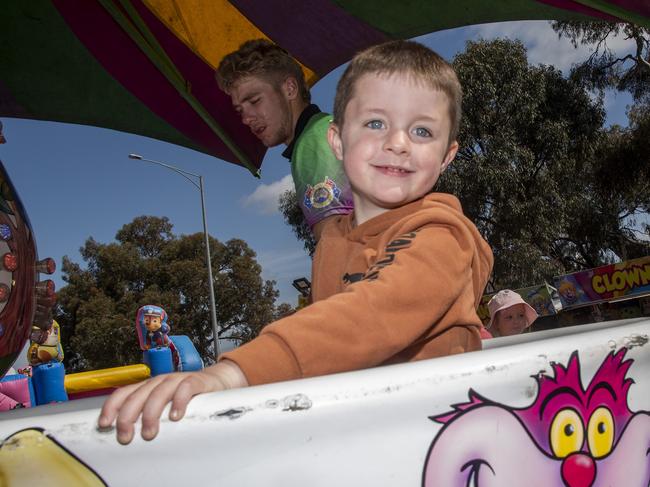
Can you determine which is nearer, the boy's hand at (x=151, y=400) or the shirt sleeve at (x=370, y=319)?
the boy's hand at (x=151, y=400)

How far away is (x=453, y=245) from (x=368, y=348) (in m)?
0.28

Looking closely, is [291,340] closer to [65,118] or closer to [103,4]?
[103,4]

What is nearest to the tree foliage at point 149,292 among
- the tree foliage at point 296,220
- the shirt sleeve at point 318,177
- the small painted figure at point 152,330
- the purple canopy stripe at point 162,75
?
the tree foliage at point 296,220

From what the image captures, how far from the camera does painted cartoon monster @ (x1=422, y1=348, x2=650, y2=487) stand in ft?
2.01

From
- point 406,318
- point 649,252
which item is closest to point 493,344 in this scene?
point 406,318

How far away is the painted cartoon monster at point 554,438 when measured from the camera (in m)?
0.61

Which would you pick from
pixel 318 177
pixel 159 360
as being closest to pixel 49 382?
pixel 159 360

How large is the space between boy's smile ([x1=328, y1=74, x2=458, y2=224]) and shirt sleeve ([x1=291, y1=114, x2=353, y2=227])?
391mm

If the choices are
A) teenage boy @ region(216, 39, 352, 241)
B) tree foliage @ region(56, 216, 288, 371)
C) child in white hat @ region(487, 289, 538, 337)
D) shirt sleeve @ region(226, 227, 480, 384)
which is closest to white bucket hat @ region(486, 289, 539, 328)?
child in white hat @ region(487, 289, 538, 337)

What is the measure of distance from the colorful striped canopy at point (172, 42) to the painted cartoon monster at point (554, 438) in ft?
8.62

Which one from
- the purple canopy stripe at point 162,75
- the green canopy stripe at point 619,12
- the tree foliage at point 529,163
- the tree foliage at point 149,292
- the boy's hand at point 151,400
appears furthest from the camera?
the tree foliage at point 149,292

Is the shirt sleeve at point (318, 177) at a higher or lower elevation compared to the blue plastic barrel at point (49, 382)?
higher

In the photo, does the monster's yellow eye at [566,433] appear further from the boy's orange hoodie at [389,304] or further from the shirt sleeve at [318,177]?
the shirt sleeve at [318,177]

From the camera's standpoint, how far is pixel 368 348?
2.68 feet
